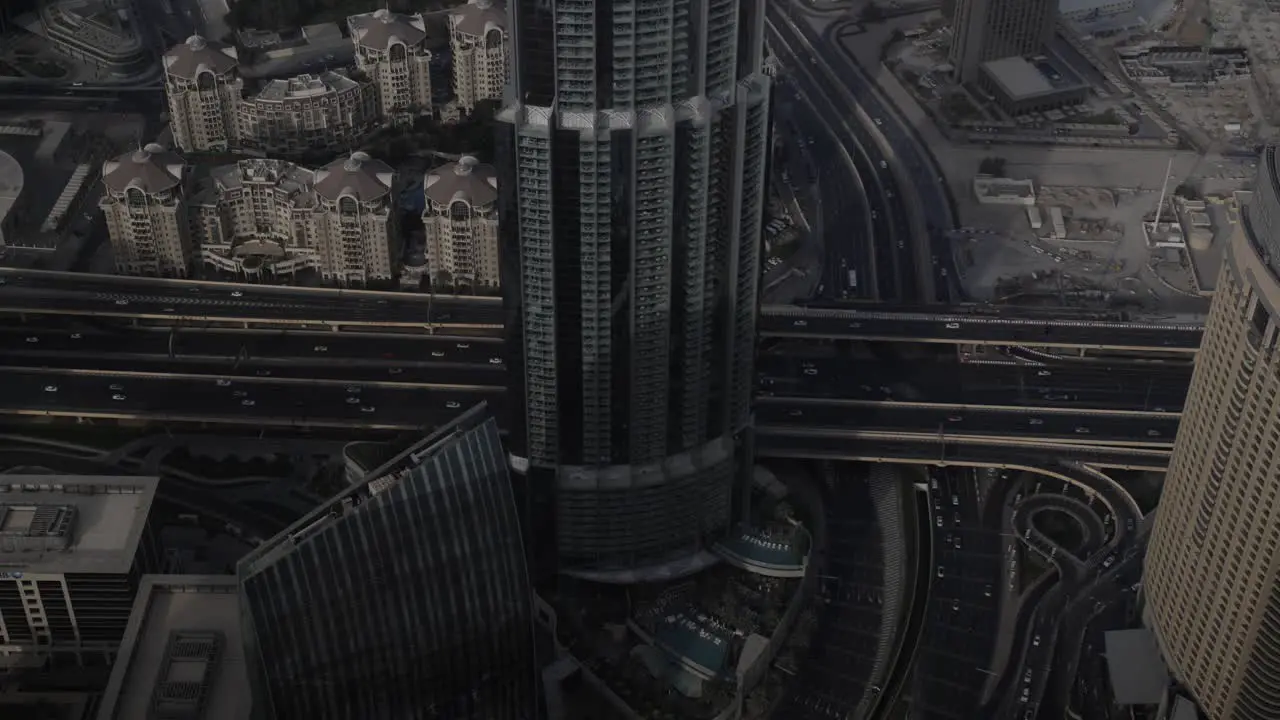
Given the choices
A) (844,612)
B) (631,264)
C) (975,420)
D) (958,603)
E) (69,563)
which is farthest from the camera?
(975,420)

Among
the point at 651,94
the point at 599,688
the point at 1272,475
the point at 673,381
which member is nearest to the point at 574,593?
the point at 599,688

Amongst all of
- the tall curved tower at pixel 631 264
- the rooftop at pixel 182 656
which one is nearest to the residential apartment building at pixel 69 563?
the rooftop at pixel 182 656

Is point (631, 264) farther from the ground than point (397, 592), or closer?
farther from the ground

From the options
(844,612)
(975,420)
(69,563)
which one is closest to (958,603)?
(844,612)

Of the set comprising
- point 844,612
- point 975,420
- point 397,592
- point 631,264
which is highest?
point 631,264

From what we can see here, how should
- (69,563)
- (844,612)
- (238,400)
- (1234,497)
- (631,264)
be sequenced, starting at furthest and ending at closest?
(238,400), (844,612), (631,264), (69,563), (1234,497)

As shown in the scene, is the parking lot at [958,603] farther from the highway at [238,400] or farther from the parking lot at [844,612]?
the highway at [238,400]

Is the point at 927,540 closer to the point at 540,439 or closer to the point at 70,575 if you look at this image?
the point at 540,439

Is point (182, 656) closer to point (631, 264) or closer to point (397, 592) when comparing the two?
point (397, 592)

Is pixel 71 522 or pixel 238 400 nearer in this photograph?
pixel 71 522
